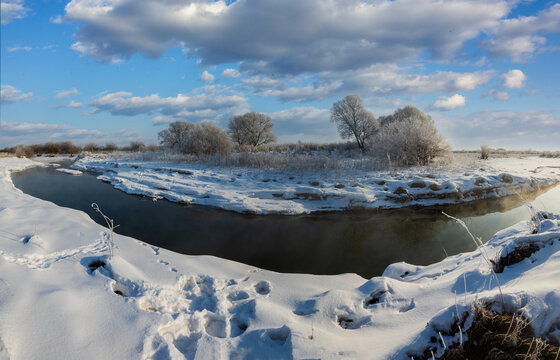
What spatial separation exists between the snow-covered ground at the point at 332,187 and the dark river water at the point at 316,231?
0.52 m

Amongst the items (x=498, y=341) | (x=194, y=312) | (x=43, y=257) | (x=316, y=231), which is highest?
(x=498, y=341)

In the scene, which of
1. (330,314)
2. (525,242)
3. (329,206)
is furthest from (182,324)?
(329,206)

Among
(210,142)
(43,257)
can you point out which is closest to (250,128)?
(210,142)

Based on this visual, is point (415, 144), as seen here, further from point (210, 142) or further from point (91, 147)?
point (91, 147)

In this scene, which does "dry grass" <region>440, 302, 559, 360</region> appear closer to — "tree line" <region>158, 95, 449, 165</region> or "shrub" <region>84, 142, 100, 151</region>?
"tree line" <region>158, 95, 449, 165</region>

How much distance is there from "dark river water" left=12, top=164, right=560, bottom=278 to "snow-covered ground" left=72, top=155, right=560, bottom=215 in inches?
20.4

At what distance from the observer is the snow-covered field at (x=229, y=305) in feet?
8.26

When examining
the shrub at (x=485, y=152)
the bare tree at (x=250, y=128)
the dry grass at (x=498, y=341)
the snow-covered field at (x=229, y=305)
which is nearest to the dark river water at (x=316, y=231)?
the snow-covered field at (x=229, y=305)

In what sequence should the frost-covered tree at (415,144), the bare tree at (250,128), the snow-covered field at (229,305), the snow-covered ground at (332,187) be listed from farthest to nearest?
1. the bare tree at (250,128)
2. the frost-covered tree at (415,144)
3. the snow-covered ground at (332,187)
4. the snow-covered field at (229,305)

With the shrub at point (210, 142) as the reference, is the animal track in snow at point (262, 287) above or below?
below

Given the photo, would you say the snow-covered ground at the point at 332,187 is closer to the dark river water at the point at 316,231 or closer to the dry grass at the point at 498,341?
the dark river water at the point at 316,231

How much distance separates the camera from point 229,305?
3.77 meters

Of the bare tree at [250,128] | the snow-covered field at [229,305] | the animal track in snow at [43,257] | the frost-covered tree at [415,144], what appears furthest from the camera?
the bare tree at [250,128]

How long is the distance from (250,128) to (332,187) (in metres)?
28.0
